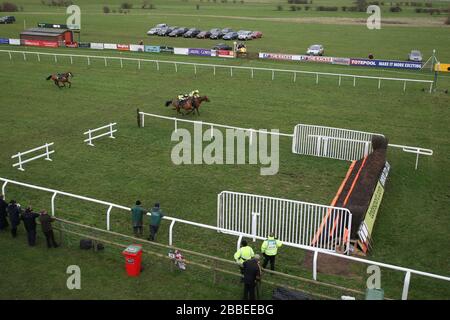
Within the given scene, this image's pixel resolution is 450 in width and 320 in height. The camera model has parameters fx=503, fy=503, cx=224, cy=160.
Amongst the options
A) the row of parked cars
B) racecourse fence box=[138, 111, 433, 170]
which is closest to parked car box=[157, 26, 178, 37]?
the row of parked cars

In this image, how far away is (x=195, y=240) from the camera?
12852 millimetres

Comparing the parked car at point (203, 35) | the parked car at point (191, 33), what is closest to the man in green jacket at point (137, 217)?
the parked car at point (203, 35)

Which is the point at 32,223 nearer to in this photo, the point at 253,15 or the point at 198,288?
the point at 198,288

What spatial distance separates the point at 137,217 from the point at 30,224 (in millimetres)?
2521

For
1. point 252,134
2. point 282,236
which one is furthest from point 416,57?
point 282,236

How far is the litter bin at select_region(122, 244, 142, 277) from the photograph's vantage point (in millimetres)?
10922

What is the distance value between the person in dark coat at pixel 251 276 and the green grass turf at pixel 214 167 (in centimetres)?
169

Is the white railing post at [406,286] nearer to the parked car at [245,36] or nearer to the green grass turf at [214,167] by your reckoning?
the green grass turf at [214,167]

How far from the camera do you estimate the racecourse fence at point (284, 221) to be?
39.3 feet

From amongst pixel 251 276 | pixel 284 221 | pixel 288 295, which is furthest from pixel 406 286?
pixel 284 221

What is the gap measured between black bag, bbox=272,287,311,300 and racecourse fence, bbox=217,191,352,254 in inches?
86.2

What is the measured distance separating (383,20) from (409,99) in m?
55.7

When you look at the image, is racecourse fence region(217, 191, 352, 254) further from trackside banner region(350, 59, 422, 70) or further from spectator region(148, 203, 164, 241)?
trackside banner region(350, 59, 422, 70)

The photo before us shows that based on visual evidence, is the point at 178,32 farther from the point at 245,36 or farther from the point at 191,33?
the point at 245,36
